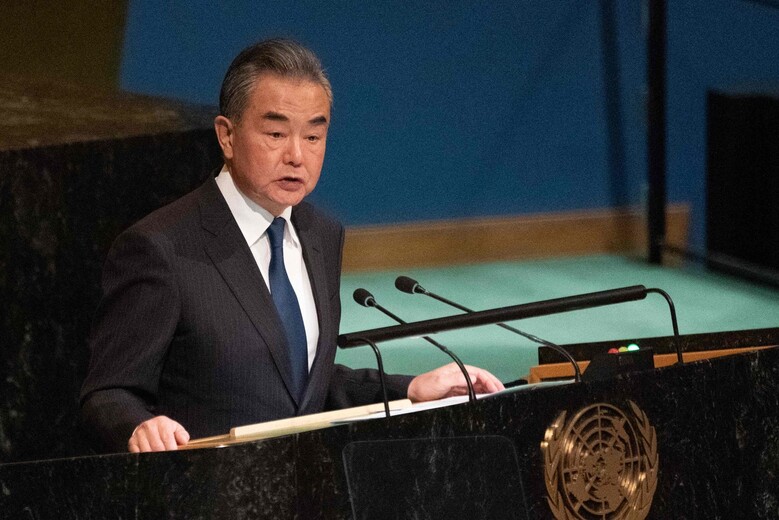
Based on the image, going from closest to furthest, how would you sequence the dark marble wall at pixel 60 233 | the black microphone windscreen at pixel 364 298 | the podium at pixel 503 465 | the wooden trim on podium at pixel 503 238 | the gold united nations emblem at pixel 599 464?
the podium at pixel 503 465 < the gold united nations emblem at pixel 599 464 < the black microphone windscreen at pixel 364 298 < the dark marble wall at pixel 60 233 < the wooden trim on podium at pixel 503 238

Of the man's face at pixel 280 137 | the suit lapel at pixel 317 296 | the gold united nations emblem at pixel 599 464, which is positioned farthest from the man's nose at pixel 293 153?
the gold united nations emblem at pixel 599 464

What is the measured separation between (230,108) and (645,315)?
405 centimetres

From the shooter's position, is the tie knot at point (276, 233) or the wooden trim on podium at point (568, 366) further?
the tie knot at point (276, 233)

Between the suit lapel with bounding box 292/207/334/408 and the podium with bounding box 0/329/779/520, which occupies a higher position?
the suit lapel with bounding box 292/207/334/408

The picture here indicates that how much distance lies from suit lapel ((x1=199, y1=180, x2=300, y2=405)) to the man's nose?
6.7 inches

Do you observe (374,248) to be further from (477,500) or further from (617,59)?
(477,500)

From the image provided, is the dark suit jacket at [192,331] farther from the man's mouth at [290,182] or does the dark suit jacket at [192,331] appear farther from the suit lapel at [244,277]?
the man's mouth at [290,182]

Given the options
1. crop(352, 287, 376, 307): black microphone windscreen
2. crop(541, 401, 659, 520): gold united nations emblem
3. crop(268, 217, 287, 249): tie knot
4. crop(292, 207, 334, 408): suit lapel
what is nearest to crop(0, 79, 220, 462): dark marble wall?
crop(292, 207, 334, 408): suit lapel

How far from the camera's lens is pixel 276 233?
280 centimetres

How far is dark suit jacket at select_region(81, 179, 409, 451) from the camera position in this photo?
8.59ft

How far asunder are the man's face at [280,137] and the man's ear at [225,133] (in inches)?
0.7

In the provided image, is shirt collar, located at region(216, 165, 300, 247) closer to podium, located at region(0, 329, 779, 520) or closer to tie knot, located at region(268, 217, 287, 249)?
tie knot, located at region(268, 217, 287, 249)

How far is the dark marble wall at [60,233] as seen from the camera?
377 cm

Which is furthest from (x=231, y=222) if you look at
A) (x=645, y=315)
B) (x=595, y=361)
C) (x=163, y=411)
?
(x=645, y=315)
